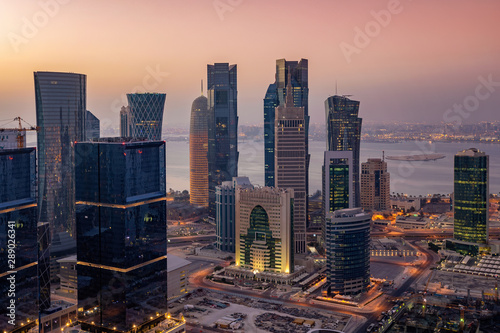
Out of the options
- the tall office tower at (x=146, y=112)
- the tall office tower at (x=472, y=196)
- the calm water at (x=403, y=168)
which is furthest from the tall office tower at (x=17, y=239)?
the calm water at (x=403, y=168)

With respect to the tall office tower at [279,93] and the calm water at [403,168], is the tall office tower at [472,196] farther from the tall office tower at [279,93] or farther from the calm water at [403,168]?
the calm water at [403,168]

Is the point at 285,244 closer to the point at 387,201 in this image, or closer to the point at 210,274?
the point at 210,274

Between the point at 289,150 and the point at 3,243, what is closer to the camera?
the point at 3,243

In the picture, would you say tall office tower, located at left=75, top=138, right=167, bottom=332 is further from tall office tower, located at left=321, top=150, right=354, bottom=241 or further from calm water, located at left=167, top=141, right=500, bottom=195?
calm water, located at left=167, top=141, right=500, bottom=195

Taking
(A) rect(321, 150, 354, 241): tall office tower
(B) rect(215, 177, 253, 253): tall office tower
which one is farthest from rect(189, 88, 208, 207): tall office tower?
(A) rect(321, 150, 354, 241): tall office tower

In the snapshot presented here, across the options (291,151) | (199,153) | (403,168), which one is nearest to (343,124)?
(291,151)

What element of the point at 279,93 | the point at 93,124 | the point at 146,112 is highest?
the point at 279,93

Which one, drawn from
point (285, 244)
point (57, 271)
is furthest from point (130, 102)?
point (285, 244)

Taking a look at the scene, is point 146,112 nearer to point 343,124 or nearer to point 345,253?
point 343,124
